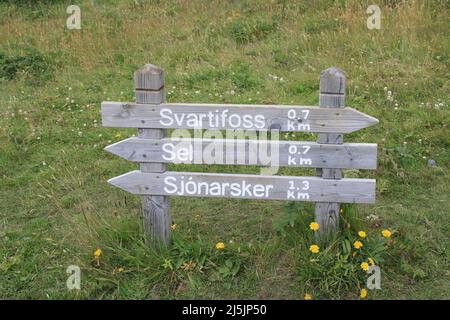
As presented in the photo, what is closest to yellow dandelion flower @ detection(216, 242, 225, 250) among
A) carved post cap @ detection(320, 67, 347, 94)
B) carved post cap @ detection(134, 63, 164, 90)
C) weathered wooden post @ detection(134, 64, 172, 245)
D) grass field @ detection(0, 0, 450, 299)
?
grass field @ detection(0, 0, 450, 299)

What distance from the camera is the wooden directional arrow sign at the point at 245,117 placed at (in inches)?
161

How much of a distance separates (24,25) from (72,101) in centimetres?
419

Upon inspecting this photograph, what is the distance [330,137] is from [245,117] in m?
0.66

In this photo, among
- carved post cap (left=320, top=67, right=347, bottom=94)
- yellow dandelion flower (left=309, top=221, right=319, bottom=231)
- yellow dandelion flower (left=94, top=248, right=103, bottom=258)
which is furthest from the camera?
yellow dandelion flower (left=94, top=248, right=103, bottom=258)

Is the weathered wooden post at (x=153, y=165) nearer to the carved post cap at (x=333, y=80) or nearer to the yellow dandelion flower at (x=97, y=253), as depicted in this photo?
the yellow dandelion flower at (x=97, y=253)

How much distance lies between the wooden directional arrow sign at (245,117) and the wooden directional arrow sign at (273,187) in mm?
389

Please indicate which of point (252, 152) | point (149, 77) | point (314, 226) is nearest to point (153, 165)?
point (149, 77)

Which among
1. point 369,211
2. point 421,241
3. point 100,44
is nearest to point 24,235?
point 369,211

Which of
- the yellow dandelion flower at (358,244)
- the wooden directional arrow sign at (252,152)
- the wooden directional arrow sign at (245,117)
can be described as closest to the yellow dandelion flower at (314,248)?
the yellow dandelion flower at (358,244)

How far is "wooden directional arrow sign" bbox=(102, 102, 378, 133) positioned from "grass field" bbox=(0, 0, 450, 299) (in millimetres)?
825

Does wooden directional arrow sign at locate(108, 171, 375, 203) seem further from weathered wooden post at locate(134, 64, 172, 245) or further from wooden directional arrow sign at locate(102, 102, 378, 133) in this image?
wooden directional arrow sign at locate(102, 102, 378, 133)

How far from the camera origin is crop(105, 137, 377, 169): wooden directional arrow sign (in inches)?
163

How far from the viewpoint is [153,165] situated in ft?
14.3
